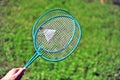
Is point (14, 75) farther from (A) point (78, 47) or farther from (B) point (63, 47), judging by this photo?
(A) point (78, 47)

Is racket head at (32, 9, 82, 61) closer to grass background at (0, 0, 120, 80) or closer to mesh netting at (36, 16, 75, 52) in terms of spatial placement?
mesh netting at (36, 16, 75, 52)

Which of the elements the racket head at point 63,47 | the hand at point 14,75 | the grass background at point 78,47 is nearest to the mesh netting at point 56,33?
the racket head at point 63,47

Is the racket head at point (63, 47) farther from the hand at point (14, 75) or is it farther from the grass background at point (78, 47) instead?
the grass background at point (78, 47)

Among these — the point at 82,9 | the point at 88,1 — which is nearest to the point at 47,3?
the point at 82,9

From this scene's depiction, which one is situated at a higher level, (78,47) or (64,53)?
(64,53)

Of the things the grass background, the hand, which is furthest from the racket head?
the grass background

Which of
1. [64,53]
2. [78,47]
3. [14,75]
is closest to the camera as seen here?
[14,75]

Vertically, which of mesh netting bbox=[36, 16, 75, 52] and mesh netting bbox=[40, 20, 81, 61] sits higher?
mesh netting bbox=[36, 16, 75, 52]

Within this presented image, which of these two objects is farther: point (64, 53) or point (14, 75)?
point (64, 53)

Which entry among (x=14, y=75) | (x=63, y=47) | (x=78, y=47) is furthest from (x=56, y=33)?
(x=78, y=47)
